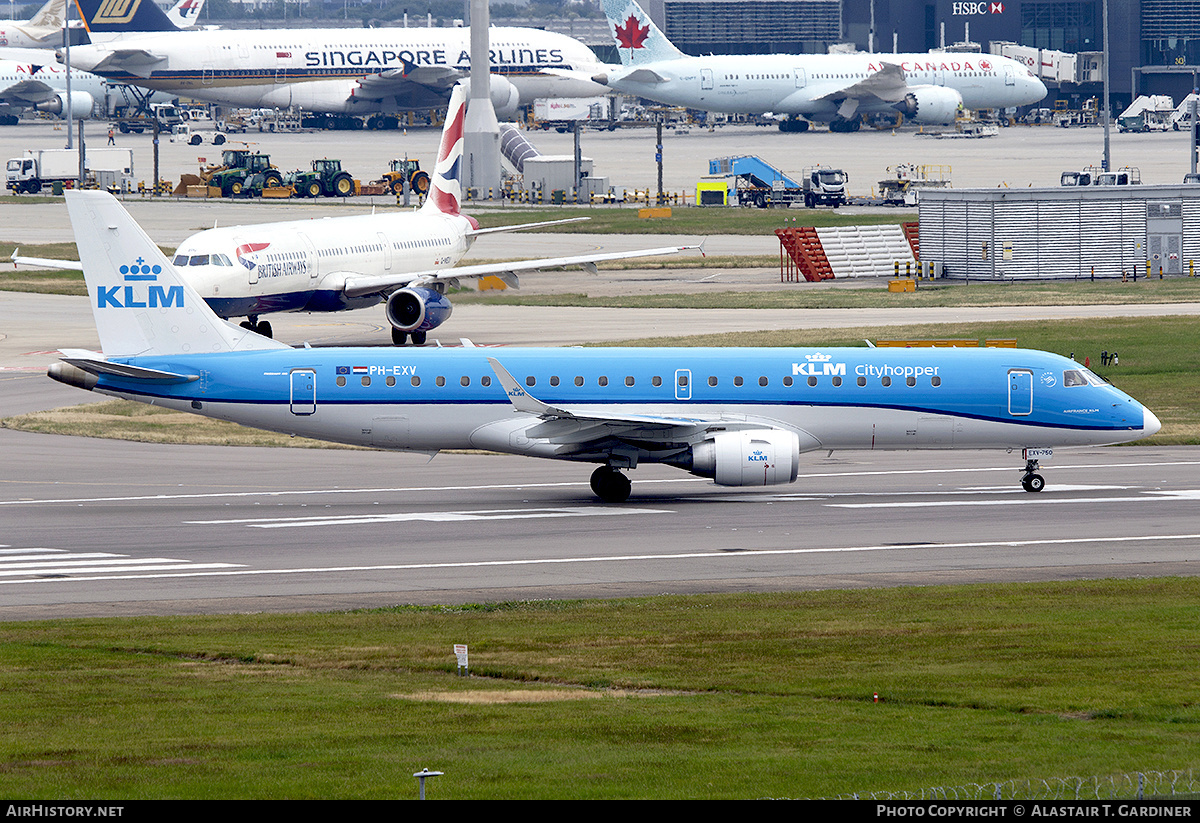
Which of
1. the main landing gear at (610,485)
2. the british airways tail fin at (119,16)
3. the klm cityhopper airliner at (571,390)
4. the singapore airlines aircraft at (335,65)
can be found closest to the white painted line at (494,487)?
the klm cityhopper airliner at (571,390)

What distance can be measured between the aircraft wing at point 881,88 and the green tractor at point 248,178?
60.7m

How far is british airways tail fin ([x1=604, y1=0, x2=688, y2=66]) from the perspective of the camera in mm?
158875

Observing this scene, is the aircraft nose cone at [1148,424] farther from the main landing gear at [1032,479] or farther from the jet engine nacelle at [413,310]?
the jet engine nacelle at [413,310]

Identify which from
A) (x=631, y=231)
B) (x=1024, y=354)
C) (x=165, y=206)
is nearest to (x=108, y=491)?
(x=1024, y=354)

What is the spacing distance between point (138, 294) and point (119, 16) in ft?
494

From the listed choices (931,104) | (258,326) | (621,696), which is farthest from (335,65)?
(621,696)

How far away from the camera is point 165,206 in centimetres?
12019

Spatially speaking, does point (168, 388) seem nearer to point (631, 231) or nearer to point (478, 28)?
point (631, 231)

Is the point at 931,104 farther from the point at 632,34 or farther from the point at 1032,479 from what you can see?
the point at 1032,479

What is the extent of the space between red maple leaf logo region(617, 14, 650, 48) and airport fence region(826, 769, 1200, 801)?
149755 millimetres

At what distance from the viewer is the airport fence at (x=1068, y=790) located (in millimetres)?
14055

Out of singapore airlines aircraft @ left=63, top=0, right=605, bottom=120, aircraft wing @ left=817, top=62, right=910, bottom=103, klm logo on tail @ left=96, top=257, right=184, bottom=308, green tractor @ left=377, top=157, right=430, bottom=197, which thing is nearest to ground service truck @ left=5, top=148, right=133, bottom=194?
green tractor @ left=377, top=157, right=430, bottom=197

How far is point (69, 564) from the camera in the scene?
30.9m

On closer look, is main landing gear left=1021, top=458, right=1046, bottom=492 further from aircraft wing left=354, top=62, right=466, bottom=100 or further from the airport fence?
aircraft wing left=354, top=62, right=466, bottom=100
